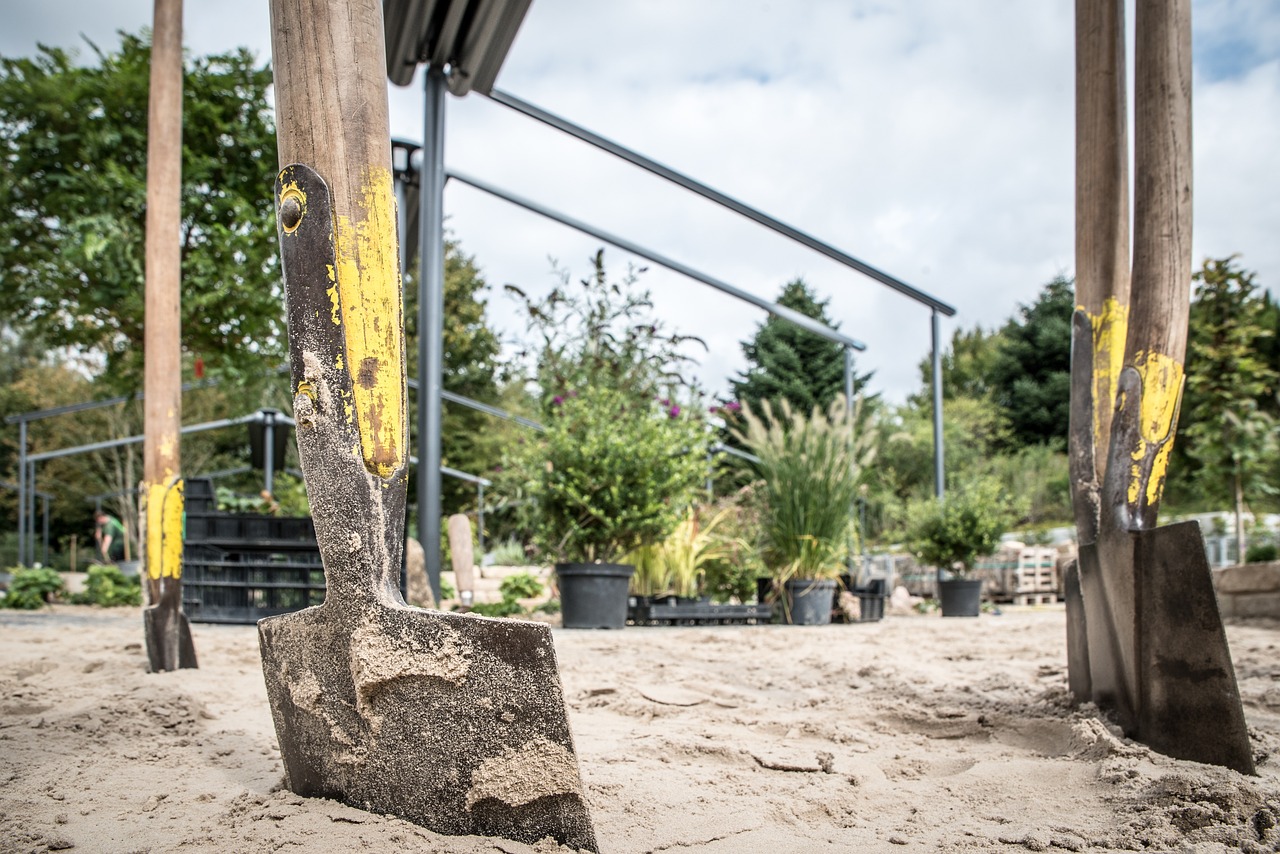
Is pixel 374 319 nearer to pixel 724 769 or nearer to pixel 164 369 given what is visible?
pixel 724 769

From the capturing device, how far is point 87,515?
20.2 meters

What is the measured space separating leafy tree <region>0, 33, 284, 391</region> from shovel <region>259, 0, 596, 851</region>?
5.28 metres

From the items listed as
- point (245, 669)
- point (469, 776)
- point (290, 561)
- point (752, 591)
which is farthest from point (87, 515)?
point (469, 776)

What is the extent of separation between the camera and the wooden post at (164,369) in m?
3.15

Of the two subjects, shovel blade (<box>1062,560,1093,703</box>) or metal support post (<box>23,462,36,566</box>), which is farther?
metal support post (<box>23,462,36,566</box>)

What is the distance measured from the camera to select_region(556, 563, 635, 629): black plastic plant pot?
555 centimetres

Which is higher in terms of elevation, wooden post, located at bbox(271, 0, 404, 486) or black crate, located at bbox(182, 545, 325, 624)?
wooden post, located at bbox(271, 0, 404, 486)

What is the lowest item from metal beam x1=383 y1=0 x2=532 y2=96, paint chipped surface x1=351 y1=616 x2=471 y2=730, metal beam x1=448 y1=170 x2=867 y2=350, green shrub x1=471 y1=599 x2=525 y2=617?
green shrub x1=471 y1=599 x2=525 y2=617

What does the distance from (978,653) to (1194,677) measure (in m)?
2.55

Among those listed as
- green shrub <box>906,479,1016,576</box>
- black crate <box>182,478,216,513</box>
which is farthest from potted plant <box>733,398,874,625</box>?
black crate <box>182,478,216,513</box>

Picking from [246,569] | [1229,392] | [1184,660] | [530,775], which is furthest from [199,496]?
[1229,392]

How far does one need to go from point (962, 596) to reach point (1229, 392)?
3.30m

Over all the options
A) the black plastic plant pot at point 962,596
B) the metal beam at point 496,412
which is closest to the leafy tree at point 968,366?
the metal beam at point 496,412

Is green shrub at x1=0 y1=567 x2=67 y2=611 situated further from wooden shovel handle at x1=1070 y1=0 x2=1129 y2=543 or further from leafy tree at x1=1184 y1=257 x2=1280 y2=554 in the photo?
leafy tree at x1=1184 y1=257 x2=1280 y2=554
